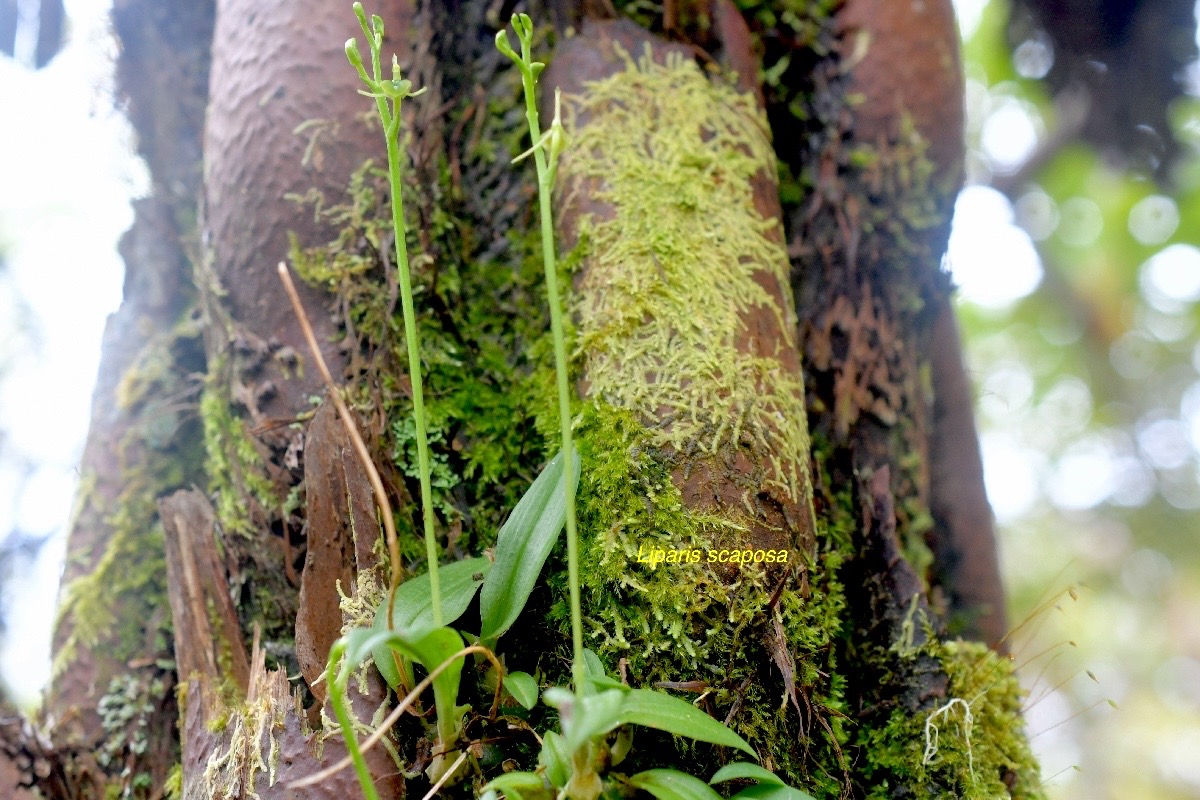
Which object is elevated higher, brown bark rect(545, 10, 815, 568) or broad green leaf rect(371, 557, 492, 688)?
brown bark rect(545, 10, 815, 568)

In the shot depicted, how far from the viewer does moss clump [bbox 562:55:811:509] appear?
2.95ft

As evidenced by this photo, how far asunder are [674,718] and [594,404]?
40 cm

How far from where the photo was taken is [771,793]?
27.2 inches

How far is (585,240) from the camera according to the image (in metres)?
1.02

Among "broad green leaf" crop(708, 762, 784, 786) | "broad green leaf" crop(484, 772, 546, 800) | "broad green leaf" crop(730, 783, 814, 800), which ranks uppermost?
"broad green leaf" crop(484, 772, 546, 800)

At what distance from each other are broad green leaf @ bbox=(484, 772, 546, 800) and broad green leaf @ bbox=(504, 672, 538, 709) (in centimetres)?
8

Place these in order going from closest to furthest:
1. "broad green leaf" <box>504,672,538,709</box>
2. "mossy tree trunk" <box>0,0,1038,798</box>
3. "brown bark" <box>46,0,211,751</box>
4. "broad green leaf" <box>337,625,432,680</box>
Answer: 1. "broad green leaf" <box>337,625,432,680</box>
2. "broad green leaf" <box>504,672,538,709</box>
3. "mossy tree trunk" <box>0,0,1038,798</box>
4. "brown bark" <box>46,0,211,751</box>

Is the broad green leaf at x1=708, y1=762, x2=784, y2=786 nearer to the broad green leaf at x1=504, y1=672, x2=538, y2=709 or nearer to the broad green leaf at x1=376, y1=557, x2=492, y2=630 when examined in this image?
the broad green leaf at x1=504, y1=672, x2=538, y2=709

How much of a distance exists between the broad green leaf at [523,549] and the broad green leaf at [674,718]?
0.17m

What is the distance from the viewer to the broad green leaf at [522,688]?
2.38ft

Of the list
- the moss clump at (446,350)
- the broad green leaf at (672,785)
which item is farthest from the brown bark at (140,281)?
the broad green leaf at (672,785)

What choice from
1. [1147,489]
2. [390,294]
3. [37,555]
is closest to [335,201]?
[390,294]

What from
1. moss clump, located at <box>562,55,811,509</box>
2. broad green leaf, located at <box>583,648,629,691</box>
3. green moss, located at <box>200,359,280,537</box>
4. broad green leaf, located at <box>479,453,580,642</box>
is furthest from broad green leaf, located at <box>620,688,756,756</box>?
green moss, located at <box>200,359,280,537</box>

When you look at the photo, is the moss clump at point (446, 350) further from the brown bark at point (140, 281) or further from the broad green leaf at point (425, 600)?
the brown bark at point (140, 281)
